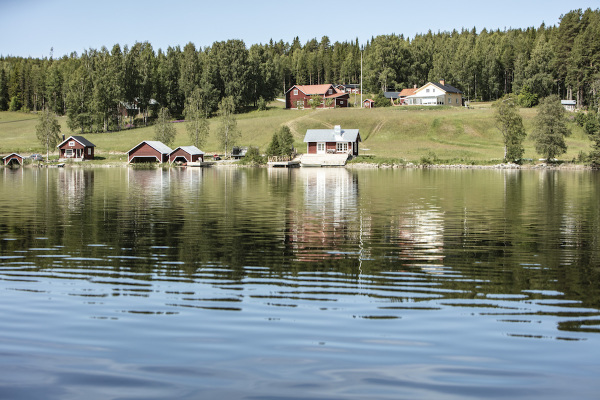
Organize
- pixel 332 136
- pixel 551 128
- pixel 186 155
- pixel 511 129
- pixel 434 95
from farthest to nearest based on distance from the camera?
1. pixel 434 95
2. pixel 332 136
3. pixel 186 155
4. pixel 511 129
5. pixel 551 128

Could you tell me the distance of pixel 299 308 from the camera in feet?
44.9

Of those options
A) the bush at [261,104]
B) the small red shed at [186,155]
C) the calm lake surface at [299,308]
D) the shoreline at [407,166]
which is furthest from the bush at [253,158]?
the calm lake surface at [299,308]

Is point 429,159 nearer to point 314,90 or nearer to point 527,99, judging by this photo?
point 527,99

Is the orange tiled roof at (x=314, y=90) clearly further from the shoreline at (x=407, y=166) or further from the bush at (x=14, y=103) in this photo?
the bush at (x=14, y=103)

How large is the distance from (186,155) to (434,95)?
7598 cm

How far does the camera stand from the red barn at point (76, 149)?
11409cm

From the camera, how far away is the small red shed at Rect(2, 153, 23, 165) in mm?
112000

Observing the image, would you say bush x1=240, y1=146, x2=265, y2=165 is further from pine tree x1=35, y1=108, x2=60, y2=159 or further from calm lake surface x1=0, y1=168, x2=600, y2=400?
calm lake surface x1=0, y1=168, x2=600, y2=400

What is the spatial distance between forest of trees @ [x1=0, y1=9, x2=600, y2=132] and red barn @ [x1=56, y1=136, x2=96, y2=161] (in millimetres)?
27910

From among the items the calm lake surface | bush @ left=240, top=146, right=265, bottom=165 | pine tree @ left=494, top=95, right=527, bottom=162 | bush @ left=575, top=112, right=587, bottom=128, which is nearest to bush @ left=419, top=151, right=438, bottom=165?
pine tree @ left=494, top=95, right=527, bottom=162

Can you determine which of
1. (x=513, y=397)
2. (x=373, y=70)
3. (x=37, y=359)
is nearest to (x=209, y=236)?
(x=37, y=359)

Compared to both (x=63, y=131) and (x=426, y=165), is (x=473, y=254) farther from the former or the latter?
(x=63, y=131)

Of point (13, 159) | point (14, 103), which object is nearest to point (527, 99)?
point (13, 159)

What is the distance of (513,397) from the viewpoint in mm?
8484
